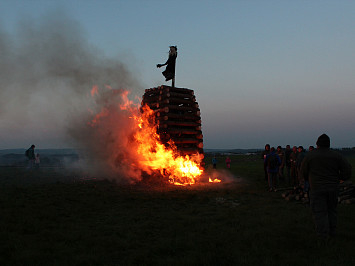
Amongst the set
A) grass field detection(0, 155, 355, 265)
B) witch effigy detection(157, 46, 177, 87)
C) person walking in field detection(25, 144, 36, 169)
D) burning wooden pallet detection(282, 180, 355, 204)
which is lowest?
grass field detection(0, 155, 355, 265)

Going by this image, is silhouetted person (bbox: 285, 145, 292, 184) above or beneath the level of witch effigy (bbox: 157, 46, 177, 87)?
beneath

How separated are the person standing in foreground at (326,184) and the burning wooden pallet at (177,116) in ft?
33.6

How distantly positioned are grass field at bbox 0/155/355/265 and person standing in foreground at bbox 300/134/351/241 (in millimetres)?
322

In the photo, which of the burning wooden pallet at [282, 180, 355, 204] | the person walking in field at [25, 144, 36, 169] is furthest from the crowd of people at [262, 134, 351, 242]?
the person walking in field at [25, 144, 36, 169]

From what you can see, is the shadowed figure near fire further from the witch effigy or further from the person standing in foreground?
the person standing in foreground

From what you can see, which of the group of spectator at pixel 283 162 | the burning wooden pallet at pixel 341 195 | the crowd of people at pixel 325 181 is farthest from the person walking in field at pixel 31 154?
the crowd of people at pixel 325 181

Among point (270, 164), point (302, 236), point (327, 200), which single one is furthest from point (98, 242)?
point (270, 164)

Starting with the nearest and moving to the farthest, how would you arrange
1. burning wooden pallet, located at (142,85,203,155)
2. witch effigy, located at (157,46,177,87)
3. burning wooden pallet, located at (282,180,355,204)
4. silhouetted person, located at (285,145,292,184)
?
burning wooden pallet, located at (282,180,355,204) < silhouetted person, located at (285,145,292,184) < burning wooden pallet, located at (142,85,203,155) < witch effigy, located at (157,46,177,87)

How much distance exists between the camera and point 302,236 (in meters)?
6.02

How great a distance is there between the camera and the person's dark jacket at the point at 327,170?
6008 millimetres

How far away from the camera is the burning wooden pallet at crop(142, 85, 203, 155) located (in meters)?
16.0

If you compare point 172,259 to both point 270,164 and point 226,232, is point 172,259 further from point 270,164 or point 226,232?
point 270,164

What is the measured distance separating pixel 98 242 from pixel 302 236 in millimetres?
4210

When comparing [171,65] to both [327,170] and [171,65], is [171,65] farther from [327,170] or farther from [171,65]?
[327,170]
